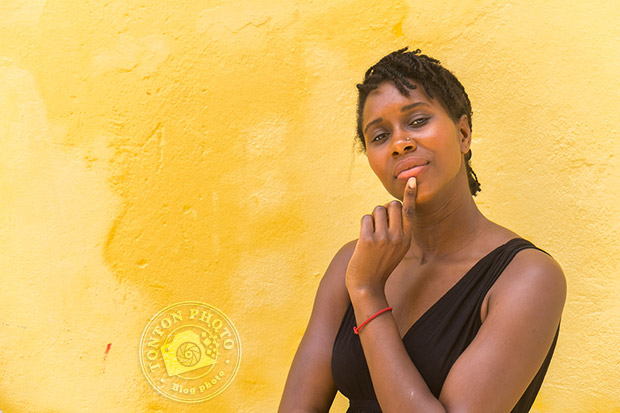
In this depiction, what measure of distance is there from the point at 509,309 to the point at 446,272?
0.35m

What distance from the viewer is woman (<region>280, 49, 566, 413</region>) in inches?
63.6

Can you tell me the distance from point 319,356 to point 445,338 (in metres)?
0.44

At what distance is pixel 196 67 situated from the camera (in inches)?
101

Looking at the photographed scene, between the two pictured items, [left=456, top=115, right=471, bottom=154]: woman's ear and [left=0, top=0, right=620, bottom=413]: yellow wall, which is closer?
[left=456, top=115, right=471, bottom=154]: woman's ear

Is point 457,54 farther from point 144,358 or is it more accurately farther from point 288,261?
point 144,358

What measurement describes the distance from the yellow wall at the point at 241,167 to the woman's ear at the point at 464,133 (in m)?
0.47

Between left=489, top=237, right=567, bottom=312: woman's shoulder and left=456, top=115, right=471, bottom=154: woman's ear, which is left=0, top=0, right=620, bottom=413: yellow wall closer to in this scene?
left=456, top=115, right=471, bottom=154: woman's ear

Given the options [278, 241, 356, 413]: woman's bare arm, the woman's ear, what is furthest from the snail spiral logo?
the woman's ear

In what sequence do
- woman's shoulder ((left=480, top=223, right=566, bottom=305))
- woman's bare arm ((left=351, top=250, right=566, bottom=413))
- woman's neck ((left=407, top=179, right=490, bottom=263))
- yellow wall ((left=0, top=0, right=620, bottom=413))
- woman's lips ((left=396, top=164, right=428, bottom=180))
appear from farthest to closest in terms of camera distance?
yellow wall ((left=0, top=0, right=620, bottom=413))
woman's neck ((left=407, top=179, right=490, bottom=263))
woman's lips ((left=396, top=164, right=428, bottom=180))
woman's shoulder ((left=480, top=223, right=566, bottom=305))
woman's bare arm ((left=351, top=250, right=566, bottom=413))

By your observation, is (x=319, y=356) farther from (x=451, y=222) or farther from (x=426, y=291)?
(x=451, y=222)

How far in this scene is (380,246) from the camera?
72.3 inches

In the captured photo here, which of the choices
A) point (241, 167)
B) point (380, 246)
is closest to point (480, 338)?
point (380, 246)

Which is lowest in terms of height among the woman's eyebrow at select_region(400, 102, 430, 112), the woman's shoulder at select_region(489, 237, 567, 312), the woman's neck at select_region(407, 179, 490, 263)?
the woman's neck at select_region(407, 179, 490, 263)

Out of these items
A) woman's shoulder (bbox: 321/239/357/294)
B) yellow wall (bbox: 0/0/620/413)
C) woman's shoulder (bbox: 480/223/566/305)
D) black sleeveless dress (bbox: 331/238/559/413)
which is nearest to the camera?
woman's shoulder (bbox: 480/223/566/305)
